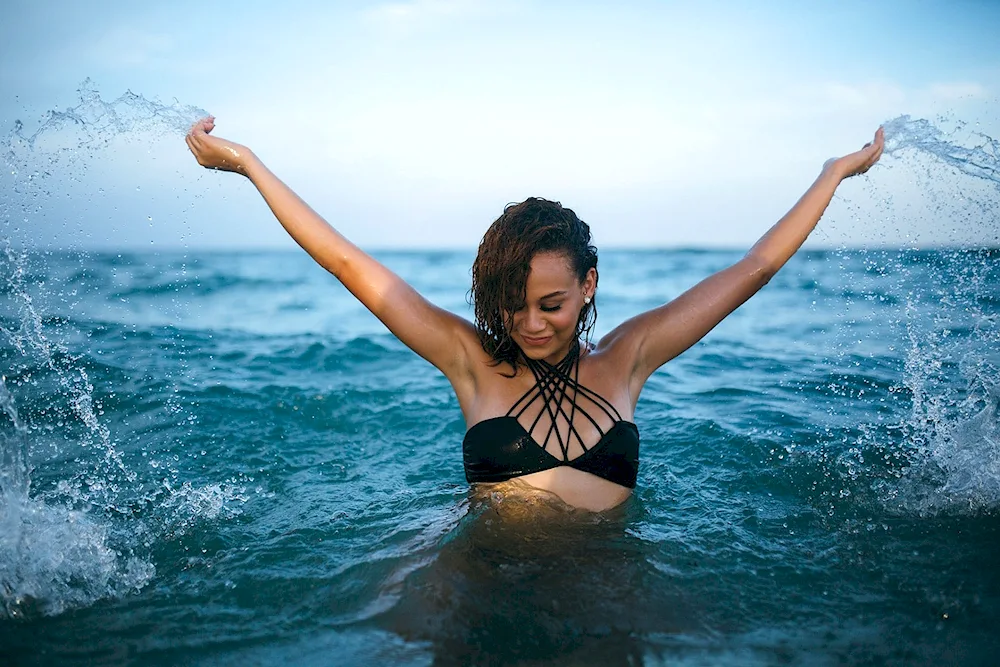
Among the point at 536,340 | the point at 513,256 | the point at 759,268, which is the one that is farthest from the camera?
the point at 759,268

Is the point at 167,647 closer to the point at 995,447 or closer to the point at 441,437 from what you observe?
the point at 441,437

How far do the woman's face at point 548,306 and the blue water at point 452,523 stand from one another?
27.9 inches

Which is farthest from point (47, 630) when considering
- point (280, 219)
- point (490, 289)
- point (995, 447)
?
point (995, 447)

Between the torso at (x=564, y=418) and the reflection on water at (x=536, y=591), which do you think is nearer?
the reflection on water at (x=536, y=591)

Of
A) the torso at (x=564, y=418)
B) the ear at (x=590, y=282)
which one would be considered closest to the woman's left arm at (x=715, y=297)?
the torso at (x=564, y=418)

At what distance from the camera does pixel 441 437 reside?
19.9 ft

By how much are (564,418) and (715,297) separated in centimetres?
92

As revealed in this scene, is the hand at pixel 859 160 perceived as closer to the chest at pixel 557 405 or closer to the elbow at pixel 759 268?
the elbow at pixel 759 268

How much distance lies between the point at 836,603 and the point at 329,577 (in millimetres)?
2004

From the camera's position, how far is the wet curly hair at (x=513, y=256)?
313cm

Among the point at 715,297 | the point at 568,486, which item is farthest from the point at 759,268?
the point at 568,486

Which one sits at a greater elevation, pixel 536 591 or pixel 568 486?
pixel 568 486

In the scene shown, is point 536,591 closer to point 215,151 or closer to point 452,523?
point 452,523

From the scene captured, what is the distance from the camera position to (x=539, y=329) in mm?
3195
